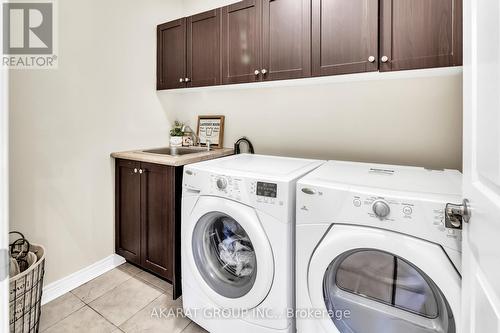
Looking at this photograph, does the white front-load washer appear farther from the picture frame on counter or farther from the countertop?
the picture frame on counter

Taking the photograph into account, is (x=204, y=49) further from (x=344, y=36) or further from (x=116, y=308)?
(x=116, y=308)

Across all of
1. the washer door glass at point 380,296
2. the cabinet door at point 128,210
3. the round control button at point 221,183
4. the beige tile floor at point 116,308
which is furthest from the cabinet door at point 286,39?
the beige tile floor at point 116,308

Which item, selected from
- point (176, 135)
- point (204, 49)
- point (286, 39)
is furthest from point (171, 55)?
point (286, 39)

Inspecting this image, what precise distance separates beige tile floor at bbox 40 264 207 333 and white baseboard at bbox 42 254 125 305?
0.12 ft

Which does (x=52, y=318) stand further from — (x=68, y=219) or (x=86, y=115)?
(x=86, y=115)

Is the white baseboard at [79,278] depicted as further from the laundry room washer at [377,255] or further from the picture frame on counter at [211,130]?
the laundry room washer at [377,255]

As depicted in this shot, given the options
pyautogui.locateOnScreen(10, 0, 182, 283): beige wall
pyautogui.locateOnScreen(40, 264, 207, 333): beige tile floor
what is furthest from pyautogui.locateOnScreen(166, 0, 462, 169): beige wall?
pyautogui.locateOnScreen(40, 264, 207, 333): beige tile floor

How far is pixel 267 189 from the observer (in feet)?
3.94

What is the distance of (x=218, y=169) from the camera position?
1.43 metres

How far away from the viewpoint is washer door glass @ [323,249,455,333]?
3.29ft

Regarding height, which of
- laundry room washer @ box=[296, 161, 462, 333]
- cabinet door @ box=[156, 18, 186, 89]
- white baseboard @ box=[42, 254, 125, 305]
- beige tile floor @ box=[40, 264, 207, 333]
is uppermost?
cabinet door @ box=[156, 18, 186, 89]

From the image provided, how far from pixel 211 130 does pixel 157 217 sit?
969mm

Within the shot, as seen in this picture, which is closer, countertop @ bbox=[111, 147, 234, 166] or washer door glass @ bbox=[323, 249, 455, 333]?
washer door glass @ bbox=[323, 249, 455, 333]

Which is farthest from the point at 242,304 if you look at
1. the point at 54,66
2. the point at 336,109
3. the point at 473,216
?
the point at 54,66
